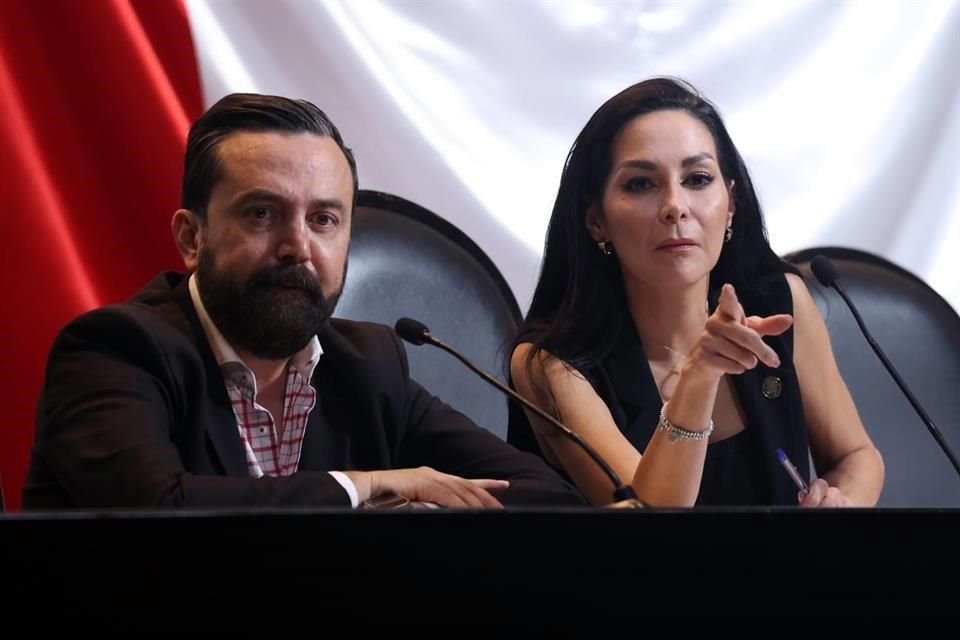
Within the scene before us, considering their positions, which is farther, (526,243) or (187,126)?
(526,243)

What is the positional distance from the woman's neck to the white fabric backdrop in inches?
18.5

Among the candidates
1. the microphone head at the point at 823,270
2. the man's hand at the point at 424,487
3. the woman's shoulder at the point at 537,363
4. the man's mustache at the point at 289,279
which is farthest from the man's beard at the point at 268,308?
the microphone head at the point at 823,270

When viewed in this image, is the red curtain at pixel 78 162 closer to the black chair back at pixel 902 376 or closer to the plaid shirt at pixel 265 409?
the plaid shirt at pixel 265 409

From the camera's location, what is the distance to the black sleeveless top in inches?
68.2

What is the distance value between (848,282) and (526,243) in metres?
0.56

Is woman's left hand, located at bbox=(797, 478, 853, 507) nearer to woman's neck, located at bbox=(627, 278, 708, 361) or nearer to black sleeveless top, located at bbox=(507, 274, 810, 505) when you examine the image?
black sleeveless top, located at bbox=(507, 274, 810, 505)

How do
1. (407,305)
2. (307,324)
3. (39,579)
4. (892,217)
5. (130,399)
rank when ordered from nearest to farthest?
(39,579)
(130,399)
(307,324)
(407,305)
(892,217)

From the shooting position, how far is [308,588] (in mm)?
744

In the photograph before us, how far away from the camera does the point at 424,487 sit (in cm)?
137

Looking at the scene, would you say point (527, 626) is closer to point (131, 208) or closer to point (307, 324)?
point (307, 324)

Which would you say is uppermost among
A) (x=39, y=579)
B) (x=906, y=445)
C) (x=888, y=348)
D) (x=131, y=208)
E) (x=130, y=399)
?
(x=131, y=208)

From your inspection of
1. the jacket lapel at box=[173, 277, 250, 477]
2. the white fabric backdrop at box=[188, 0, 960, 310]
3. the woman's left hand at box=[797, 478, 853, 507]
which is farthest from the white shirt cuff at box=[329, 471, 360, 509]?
the white fabric backdrop at box=[188, 0, 960, 310]

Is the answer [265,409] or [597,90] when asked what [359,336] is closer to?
[265,409]

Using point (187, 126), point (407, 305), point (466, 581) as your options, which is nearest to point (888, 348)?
point (407, 305)
